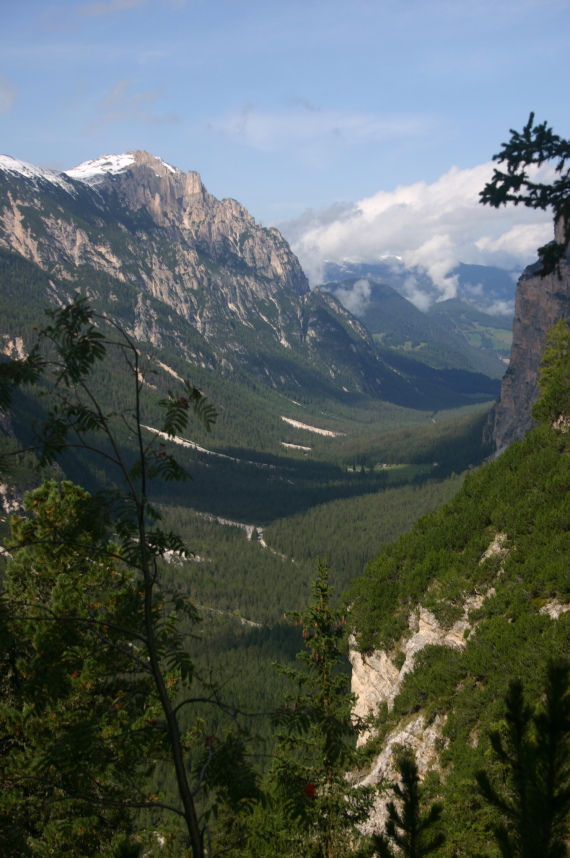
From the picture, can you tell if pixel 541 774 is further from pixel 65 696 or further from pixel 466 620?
pixel 466 620

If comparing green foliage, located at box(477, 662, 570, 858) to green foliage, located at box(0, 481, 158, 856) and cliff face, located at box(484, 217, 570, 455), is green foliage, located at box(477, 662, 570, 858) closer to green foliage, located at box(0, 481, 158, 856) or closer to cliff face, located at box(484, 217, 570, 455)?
green foliage, located at box(0, 481, 158, 856)

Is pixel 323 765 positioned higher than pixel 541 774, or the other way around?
pixel 541 774

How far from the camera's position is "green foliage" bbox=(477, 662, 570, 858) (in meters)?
6.75

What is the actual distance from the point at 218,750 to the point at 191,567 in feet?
442

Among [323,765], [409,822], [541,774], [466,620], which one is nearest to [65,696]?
[409,822]

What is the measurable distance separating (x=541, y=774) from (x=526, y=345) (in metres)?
184

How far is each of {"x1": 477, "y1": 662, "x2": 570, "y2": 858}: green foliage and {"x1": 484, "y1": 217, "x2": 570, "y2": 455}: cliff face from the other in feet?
520

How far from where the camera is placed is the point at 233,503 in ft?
656

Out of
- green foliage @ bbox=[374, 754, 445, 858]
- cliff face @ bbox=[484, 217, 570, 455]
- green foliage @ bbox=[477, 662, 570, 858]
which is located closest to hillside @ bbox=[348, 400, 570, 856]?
green foliage @ bbox=[374, 754, 445, 858]

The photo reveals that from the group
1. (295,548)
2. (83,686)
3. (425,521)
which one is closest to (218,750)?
(83,686)

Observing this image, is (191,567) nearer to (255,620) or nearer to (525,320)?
(255,620)

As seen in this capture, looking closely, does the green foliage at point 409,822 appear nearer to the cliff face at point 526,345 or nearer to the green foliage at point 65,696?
the green foliage at point 65,696

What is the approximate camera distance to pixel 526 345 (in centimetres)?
17625

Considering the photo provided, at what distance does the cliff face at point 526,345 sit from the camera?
158700mm
